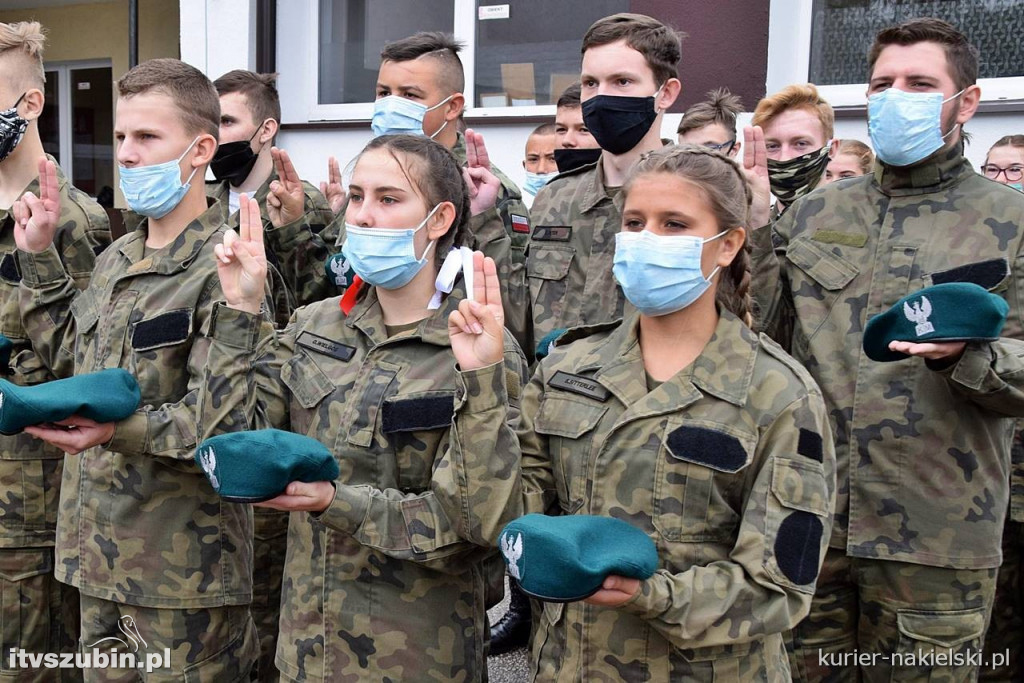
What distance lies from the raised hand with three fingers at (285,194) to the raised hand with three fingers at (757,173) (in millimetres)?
1979

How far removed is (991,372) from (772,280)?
68 cm

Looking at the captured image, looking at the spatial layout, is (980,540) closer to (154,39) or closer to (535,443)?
(535,443)

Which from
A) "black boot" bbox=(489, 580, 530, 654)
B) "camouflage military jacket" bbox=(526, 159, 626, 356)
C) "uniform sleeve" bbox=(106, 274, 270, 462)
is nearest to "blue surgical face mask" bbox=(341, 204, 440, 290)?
"uniform sleeve" bbox=(106, 274, 270, 462)

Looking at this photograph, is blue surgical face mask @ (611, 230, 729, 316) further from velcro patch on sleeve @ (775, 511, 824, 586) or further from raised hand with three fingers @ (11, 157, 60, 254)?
raised hand with three fingers @ (11, 157, 60, 254)

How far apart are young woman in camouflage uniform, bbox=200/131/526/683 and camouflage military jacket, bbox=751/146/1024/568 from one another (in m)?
0.91

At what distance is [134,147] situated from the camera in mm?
3244

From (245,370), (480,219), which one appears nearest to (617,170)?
(480,219)

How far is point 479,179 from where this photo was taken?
393 cm

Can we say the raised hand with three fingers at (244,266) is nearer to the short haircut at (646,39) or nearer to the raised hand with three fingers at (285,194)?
the raised hand with three fingers at (285,194)

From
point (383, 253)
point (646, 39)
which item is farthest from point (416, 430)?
point (646, 39)

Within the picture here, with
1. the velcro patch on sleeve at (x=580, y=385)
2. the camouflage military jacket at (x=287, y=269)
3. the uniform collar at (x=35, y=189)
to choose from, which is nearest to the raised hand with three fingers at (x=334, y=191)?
the camouflage military jacket at (x=287, y=269)

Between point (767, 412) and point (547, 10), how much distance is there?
5.36 metres

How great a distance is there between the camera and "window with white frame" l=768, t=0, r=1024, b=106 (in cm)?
551

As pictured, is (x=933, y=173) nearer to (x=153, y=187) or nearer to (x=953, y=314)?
(x=953, y=314)
